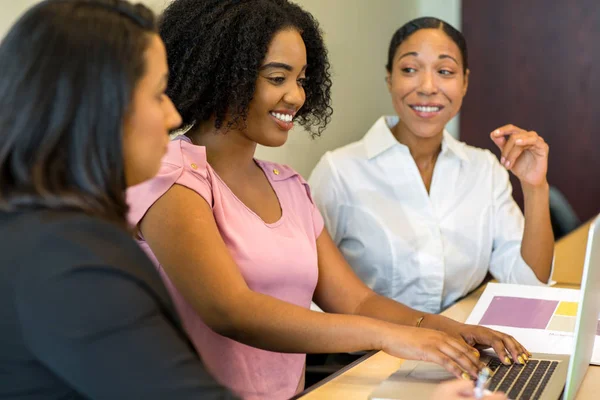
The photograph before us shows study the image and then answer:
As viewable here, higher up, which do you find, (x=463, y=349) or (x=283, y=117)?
(x=283, y=117)

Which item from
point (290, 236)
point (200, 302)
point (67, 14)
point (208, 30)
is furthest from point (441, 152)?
point (67, 14)

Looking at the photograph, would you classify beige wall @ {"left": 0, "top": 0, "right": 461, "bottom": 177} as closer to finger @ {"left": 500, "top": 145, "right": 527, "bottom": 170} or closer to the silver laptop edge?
finger @ {"left": 500, "top": 145, "right": 527, "bottom": 170}

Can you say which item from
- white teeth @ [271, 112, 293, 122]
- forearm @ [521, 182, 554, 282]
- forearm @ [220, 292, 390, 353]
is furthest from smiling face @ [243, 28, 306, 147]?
forearm @ [521, 182, 554, 282]

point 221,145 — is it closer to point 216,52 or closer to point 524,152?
point 216,52

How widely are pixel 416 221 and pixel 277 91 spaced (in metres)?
0.71

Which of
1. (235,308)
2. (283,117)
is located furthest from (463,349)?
(283,117)

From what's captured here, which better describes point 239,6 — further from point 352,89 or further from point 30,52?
point 352,89

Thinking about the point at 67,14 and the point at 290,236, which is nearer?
the point at 67,14

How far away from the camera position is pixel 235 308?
1.35 meters

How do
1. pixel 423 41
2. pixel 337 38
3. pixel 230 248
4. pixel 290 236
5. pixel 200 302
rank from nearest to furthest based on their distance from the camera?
pixel 200 302
pixel 230 248
pixel 290 236
pixel 423 41
pixel 337 38

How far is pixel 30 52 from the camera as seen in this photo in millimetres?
827

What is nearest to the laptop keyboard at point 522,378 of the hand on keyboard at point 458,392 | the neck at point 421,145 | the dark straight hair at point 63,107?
the hand on keyboard at point 458,392

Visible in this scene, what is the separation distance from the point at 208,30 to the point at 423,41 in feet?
2.77

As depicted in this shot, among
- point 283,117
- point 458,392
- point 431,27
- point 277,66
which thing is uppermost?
point 431,27
